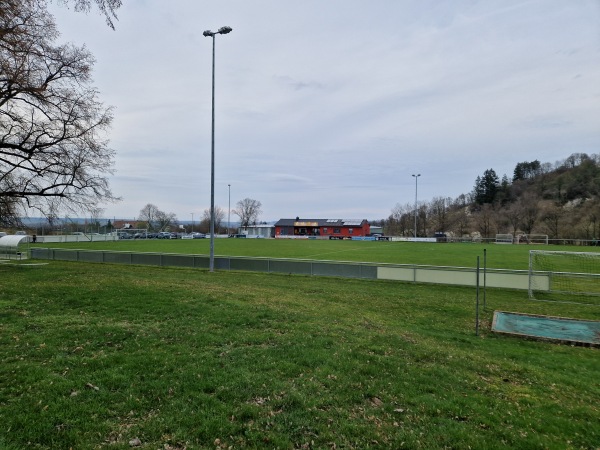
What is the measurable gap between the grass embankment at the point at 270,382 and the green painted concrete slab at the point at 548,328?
0.76m

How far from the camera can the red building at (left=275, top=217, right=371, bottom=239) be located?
343 feet

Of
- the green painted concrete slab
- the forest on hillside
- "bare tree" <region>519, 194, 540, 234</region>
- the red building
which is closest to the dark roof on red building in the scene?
the red building

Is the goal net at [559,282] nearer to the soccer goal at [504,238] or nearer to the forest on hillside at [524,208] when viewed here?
the soccer goal at [504,238]

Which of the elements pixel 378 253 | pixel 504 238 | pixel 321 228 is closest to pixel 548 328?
pixel 378 253

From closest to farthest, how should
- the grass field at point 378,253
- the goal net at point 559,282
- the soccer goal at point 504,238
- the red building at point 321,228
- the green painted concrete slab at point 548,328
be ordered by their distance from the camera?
→ the green painted concrete slab at point 548,328 < the goal net at point 559,282 < the grass field at point 378,253 < the soccer goal at point 504,238 < the red building at point 321,228

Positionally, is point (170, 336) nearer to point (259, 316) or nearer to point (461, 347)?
point (259, 316)

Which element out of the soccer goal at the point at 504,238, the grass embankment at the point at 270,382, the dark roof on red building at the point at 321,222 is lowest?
the grass embankment at the point at 270,382

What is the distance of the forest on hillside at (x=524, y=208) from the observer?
84.9 metres

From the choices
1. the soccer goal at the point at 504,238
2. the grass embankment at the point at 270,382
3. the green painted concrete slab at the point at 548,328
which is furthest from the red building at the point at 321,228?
the grass embankment at the point at 270,382

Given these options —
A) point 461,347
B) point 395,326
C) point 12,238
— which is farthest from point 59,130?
point 461,347

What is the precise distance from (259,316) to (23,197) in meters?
18.2

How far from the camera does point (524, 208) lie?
94.1 m

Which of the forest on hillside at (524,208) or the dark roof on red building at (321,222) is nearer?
the forest on hillside at (524,208)

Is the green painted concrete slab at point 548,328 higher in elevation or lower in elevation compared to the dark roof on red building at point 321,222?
lower
